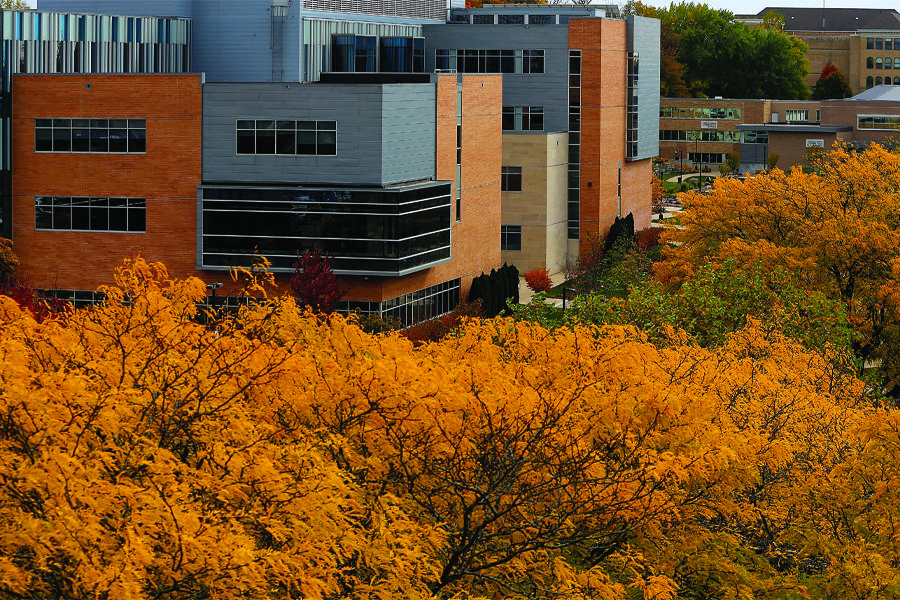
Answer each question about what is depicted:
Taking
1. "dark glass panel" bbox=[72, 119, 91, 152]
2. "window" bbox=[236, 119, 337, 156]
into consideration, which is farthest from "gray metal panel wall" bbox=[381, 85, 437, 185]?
"dark glass panel" bbox=[72, 119, 91, 152]

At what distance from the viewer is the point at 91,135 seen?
63.1m

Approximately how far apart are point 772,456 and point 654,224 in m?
89.0

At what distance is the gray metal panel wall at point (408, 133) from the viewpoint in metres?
61.1

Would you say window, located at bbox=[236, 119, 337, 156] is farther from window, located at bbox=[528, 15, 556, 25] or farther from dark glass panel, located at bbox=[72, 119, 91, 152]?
window, located at bbox=[528, 15, 556, 25]

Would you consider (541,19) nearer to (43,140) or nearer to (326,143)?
(326,143)

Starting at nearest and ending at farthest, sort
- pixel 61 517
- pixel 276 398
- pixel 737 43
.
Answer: pixel 61 517, pixel 276 398, pixel 737 43

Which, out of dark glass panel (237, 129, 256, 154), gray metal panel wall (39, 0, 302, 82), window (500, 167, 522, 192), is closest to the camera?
dark glass panel (237, 129, 256, 154)

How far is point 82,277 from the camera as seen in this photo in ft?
208

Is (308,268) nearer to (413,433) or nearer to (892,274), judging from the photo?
(892,274)

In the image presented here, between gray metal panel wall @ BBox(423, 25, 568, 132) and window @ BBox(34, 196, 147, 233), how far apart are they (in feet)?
94.5

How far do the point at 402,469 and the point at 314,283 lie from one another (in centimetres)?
3380

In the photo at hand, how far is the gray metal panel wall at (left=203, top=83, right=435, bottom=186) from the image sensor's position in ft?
198

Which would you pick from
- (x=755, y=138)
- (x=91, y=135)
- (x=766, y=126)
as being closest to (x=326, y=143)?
(x=91, y=135)

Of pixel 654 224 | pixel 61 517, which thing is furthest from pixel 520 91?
pixel 61 517
